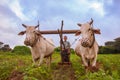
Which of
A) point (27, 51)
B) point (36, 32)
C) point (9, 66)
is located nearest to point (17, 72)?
point (9, 66)

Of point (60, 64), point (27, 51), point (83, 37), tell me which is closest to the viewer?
point (83, 37)

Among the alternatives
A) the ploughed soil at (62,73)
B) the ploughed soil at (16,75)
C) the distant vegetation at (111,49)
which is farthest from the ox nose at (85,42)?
the distant vegetation at (111,49)

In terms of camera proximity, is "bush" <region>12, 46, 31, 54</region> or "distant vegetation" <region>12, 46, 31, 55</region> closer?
"distant vegetation" <region>12, 46, 31, 55</region>

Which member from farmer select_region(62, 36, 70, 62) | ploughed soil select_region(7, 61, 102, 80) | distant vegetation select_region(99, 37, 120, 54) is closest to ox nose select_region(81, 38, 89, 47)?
ploughed soil select_region(7, 61, 102, 80)

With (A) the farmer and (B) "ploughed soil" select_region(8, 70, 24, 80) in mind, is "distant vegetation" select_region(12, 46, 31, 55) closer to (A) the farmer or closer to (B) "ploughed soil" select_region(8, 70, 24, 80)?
(A) the farmer

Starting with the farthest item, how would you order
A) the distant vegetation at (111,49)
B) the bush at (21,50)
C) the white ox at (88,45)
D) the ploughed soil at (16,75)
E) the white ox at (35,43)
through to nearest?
the distant vegetation at (111,49) → the bush at (21,50) → the white ox at (35,43) → the white ox at (88,45) → the ploughed soil at (16,75)

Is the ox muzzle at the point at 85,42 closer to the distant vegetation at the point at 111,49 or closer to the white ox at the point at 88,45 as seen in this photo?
the white ox at the point at 88,45

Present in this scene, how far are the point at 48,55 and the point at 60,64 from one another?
71 cm

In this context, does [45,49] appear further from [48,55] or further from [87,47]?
[87,47]

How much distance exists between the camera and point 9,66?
14258 mm

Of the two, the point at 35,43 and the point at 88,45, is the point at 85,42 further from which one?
the point at 35,43

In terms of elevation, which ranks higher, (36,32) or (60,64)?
(36,32)

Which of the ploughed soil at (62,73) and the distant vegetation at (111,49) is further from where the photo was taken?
the distant vegetation at (111,49)

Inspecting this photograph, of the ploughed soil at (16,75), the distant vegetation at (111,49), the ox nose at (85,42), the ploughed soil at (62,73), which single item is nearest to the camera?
the ploughed soil at (16,75)
